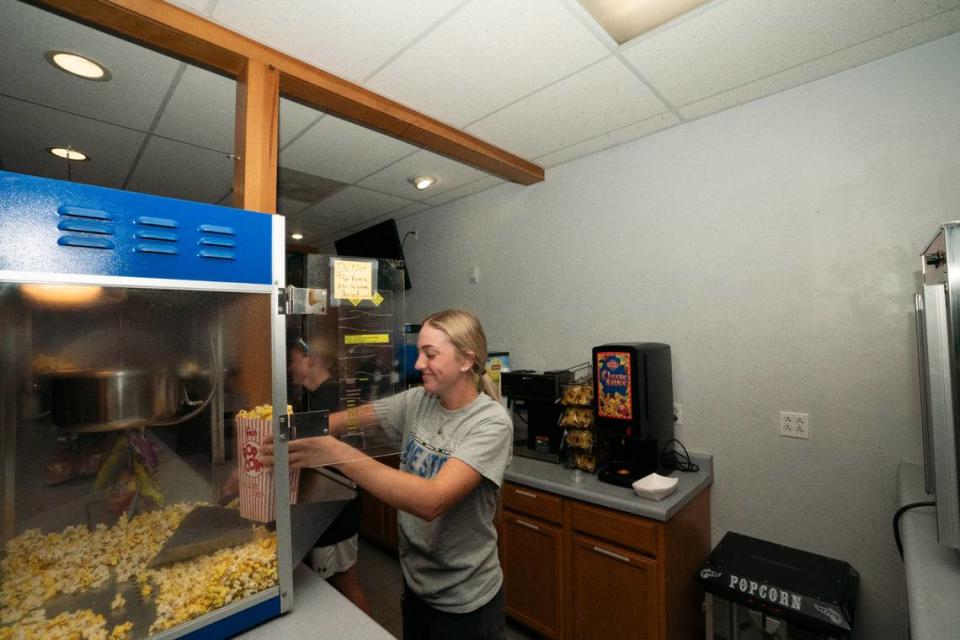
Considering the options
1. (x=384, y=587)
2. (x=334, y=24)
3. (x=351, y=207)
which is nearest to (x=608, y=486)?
Answer: (x=384, y=587)

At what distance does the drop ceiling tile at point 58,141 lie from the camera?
213 cm

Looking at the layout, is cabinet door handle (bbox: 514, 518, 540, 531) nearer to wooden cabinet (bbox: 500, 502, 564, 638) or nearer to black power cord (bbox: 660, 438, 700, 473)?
wooden cabinet (bbox: 500, 502, 564, 638)

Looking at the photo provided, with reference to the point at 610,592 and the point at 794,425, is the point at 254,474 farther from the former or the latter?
the point at 794,425

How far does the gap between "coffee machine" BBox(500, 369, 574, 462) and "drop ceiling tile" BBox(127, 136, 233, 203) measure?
7.53 ft

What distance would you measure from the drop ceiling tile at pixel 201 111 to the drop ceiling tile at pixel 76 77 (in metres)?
0.06

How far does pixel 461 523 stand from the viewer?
1.29 m

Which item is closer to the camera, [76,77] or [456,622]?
[456,622]

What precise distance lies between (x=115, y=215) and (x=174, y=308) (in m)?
0.20

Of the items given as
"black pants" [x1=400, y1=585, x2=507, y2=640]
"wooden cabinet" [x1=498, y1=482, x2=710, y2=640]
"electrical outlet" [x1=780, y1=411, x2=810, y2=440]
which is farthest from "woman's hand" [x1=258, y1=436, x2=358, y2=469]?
"electrical outlet" [x1=780, y1=411, x2=810, y2=440]

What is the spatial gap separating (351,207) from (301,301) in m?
3.00

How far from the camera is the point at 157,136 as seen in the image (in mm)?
2375

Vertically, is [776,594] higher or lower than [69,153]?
lower

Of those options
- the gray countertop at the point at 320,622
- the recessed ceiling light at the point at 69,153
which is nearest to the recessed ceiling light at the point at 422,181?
the recessed ceiling light at the point at 69,153

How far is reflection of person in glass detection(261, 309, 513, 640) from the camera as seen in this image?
113 centimetres
